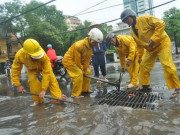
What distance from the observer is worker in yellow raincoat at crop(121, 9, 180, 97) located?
312cm

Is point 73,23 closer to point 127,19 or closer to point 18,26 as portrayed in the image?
point 18,26

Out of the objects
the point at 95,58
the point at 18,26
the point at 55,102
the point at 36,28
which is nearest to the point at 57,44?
the point at 36,28

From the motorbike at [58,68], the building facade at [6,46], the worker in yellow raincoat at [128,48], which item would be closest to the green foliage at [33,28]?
the building facade at [6,46]

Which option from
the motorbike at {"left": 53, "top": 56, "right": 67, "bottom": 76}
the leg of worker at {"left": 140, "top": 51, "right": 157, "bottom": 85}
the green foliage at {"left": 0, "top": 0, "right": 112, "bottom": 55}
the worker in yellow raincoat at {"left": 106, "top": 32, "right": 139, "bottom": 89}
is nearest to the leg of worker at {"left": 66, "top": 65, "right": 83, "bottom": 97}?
the worker in yellow raincoat at {"left": 106, "top": 32, "right": 139, "bottom": 89}

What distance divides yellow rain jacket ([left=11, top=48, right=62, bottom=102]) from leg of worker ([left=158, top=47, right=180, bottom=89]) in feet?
6.62

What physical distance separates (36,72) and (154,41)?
2318mm

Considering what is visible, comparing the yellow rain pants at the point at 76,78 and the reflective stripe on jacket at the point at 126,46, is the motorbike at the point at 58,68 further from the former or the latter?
the yellow rain pants at the point at 76,78

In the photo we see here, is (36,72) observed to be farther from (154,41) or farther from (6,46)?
(6,46)

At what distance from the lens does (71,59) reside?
157 inches

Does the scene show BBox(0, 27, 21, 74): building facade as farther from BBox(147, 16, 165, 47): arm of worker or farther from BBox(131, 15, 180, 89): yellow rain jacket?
BBox(147, 16, 165, 47): arm of worker

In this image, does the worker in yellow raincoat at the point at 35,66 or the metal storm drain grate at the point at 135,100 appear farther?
the worker in yellow raincoat at the point at 35,66

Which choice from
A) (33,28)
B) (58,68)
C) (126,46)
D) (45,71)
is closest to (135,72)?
(126,46)

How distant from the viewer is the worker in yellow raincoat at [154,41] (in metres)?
3.12

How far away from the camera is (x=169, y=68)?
3.08m
